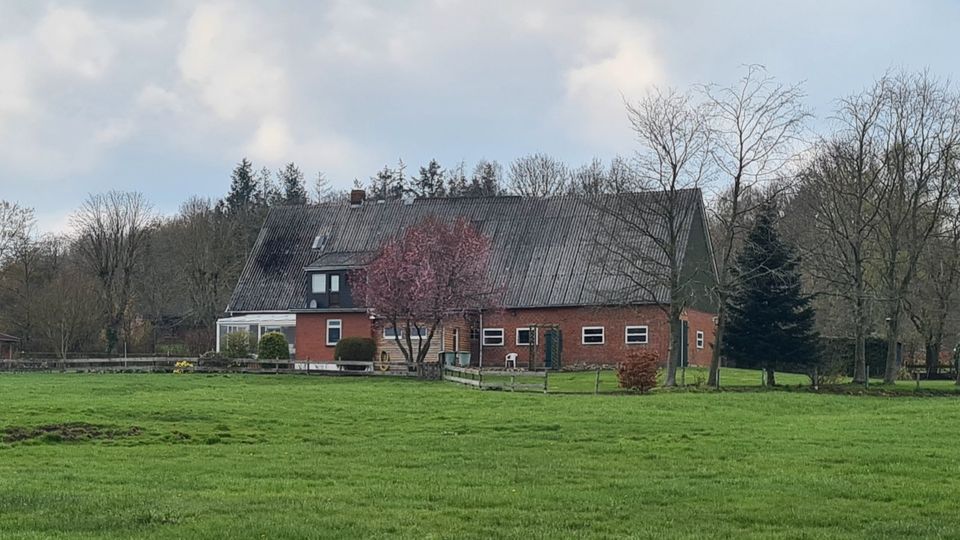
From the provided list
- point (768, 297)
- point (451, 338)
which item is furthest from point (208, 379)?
point (768, 297)

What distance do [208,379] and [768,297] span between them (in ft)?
67.3

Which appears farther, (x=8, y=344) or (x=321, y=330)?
(x=8, y=344)

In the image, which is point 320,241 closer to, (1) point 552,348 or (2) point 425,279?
(1) point 552,348

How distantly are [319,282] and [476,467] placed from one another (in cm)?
3871

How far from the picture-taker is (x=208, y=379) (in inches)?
1623

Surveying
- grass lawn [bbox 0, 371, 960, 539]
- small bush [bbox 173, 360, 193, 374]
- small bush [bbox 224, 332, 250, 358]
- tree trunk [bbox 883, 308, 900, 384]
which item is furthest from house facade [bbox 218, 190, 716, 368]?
grass lawn [bbox 0, 371, 960, 539]

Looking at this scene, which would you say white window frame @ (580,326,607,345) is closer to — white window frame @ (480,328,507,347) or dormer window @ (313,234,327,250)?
white window frame @ (480,328,507,347)

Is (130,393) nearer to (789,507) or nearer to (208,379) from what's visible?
(208,379)

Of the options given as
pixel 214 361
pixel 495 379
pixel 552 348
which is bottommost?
pixel 495 379

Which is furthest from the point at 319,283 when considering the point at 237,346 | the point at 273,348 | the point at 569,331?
the point at 569,331

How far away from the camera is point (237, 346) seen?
4947cm

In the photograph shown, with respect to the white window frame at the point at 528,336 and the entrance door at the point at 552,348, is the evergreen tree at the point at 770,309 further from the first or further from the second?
the white window frame at the point at 528,336

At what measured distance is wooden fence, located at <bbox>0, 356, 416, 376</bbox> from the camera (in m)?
45.1

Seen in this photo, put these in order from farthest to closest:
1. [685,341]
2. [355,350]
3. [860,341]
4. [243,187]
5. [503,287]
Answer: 1. [243,187]
2. [503,287]
3. [685,341]
4. [355,350]
5. [860,341]
